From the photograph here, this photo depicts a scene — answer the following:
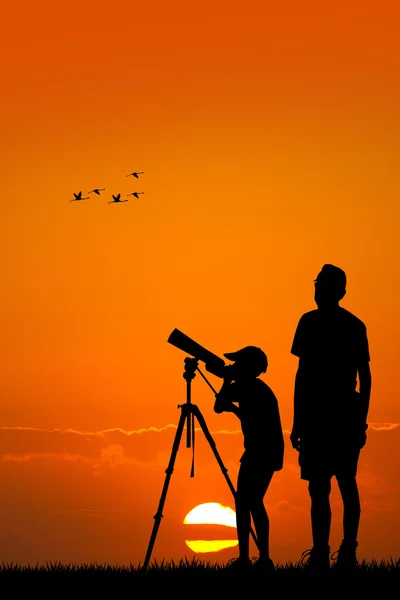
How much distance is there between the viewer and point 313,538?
11.8 m

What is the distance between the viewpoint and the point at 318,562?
11633 mm

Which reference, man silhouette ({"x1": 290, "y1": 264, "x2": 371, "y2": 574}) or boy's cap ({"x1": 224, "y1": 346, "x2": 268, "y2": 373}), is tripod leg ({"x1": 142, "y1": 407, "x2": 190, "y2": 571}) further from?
man silhouette ({"x1": 290, "y1": 264, "x2": 371, "y2": 574})

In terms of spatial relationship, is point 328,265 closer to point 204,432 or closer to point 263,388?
point 263,388

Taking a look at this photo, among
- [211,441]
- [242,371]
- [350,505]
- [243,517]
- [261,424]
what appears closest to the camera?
[350,505]

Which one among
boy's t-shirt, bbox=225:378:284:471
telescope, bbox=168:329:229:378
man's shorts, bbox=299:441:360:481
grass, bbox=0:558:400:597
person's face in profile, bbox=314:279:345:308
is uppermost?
person's face in profile, bbox=314:279:345:308

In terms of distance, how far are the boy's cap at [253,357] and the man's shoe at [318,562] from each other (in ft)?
7.85

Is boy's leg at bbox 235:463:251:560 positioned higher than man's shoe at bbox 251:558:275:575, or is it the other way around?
boy's leg at bbox 235:463:251:560

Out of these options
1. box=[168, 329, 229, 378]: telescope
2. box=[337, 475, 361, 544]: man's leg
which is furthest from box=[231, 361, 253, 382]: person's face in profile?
box=[337, 475, 361, 544]: man's leg

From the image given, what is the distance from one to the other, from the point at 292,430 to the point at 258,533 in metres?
1.46

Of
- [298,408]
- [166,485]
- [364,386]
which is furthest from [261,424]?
[166,485]

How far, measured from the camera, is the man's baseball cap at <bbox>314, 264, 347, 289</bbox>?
38.2 ft

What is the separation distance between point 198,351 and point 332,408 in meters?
2.44

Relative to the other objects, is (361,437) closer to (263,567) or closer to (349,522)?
(349,522)

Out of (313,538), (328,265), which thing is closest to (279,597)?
(313,538)
